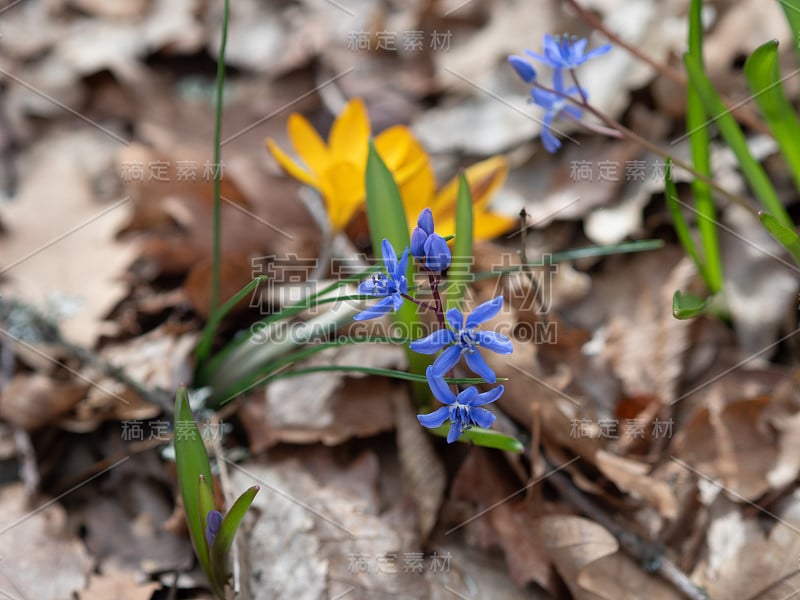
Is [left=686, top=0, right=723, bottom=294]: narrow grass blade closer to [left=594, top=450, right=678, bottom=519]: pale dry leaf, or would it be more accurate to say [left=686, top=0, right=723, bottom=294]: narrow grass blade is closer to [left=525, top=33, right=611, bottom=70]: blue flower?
[left=525, top=33, right=611, bottom=70]: blue flower

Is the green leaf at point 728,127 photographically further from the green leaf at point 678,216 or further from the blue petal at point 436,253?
the blue petal at point 436,253

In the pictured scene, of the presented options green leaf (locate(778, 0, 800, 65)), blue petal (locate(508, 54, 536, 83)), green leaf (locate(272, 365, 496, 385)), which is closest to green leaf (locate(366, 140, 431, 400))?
green leaf (locate(272, 365, 496, 385))

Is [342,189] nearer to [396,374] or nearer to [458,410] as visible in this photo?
[396,374]

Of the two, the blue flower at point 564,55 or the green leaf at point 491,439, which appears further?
the blue flower at point 564,55

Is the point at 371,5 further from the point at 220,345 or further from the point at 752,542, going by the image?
the point at 752,542

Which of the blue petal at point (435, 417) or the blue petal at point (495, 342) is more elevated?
the blue petal at point (495, 342)

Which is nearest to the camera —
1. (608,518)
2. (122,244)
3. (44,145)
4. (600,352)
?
(608,518)

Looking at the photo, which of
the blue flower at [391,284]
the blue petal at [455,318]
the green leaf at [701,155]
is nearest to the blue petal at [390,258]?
the blue flower at [391,284]

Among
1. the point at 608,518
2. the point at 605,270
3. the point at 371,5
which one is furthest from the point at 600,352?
the point at 371,5
